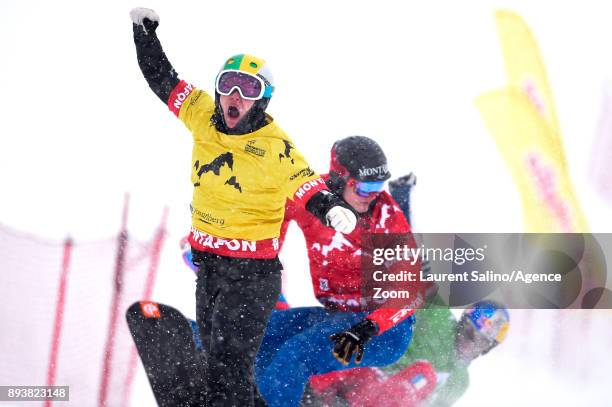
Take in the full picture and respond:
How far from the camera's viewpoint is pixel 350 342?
4.25 m

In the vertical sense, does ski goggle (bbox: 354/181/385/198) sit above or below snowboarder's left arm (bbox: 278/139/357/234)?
above

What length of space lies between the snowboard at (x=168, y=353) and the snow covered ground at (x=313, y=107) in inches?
71.0

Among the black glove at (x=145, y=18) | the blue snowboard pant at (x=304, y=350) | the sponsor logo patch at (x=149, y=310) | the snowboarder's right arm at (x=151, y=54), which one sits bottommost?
the blue snowboard pant at (x=304, y=350)

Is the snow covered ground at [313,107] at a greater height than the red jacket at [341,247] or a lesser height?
greater

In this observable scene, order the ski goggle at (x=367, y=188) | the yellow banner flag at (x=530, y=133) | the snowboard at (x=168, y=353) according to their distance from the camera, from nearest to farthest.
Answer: the snowboard at (x=168, y=353)
the ski goggle at (x=367, y=188)
the yellow banner flag at (x=530, y=133)

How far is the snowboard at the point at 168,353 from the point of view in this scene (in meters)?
4.32

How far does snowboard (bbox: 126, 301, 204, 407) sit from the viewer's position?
4.32m

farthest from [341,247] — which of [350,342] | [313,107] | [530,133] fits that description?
[530,133]

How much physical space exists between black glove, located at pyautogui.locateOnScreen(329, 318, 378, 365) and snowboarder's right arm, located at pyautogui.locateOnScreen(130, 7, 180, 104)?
156 cm

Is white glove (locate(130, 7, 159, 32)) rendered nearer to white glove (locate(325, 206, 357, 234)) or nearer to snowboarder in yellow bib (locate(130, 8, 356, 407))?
snowboarder in yellow bib (locate(130, 8, 356, 407))

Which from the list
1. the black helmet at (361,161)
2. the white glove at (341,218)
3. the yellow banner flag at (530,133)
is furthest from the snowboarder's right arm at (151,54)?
the yellow banner flag at (530,133)

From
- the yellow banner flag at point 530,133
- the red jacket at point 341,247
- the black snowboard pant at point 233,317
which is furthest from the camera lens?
the yellow banner flag at point 530,133

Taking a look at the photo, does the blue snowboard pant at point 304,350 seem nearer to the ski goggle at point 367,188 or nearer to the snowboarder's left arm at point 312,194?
the ski goggle at point 367,188

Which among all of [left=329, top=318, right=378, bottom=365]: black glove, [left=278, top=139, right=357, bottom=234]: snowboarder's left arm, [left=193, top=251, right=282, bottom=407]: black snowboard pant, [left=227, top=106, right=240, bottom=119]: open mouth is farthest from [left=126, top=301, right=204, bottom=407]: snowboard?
[left=227, top=106, right=240, bottom=119]: open mouth
